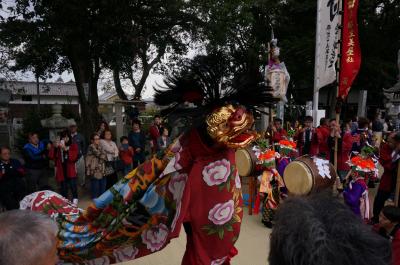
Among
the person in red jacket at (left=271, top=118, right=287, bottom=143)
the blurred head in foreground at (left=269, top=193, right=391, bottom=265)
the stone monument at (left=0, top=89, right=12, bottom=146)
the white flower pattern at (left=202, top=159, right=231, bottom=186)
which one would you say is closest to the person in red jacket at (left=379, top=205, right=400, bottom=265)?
the white flower pattern at (left=202, top=159, right=231, bottom=186)

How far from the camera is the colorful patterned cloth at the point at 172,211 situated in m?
2.08

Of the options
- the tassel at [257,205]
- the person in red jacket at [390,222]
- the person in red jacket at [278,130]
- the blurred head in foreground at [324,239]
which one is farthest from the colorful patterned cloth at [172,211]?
the person in red jacket at [278,130]

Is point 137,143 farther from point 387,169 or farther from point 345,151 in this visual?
point 387,169

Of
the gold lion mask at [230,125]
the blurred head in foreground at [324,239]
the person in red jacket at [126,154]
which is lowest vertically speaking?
the person in red jacket at [126,154]

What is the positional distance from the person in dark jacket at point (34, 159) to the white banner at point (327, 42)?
16.1ft

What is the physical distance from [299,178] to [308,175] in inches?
5.8

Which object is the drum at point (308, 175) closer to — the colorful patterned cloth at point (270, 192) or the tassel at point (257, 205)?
the colorful patterned cloth at point (270, 192)

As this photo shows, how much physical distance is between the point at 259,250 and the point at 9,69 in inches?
383

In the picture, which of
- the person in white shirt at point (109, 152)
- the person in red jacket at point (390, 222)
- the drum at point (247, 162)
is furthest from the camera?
the person in white shirt at point (109, 152)

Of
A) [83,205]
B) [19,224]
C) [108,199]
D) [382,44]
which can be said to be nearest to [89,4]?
[83,205]

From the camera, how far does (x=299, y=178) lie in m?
3.79

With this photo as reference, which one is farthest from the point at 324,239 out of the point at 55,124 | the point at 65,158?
the point at 55,124

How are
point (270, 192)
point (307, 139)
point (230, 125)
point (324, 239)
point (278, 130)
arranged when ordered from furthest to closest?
point (278, 130) → point (307, 139) → point (270, 192) → point (230, 125) → point (324, 239)

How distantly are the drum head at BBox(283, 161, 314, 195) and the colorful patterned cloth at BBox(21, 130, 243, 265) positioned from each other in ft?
5.46
